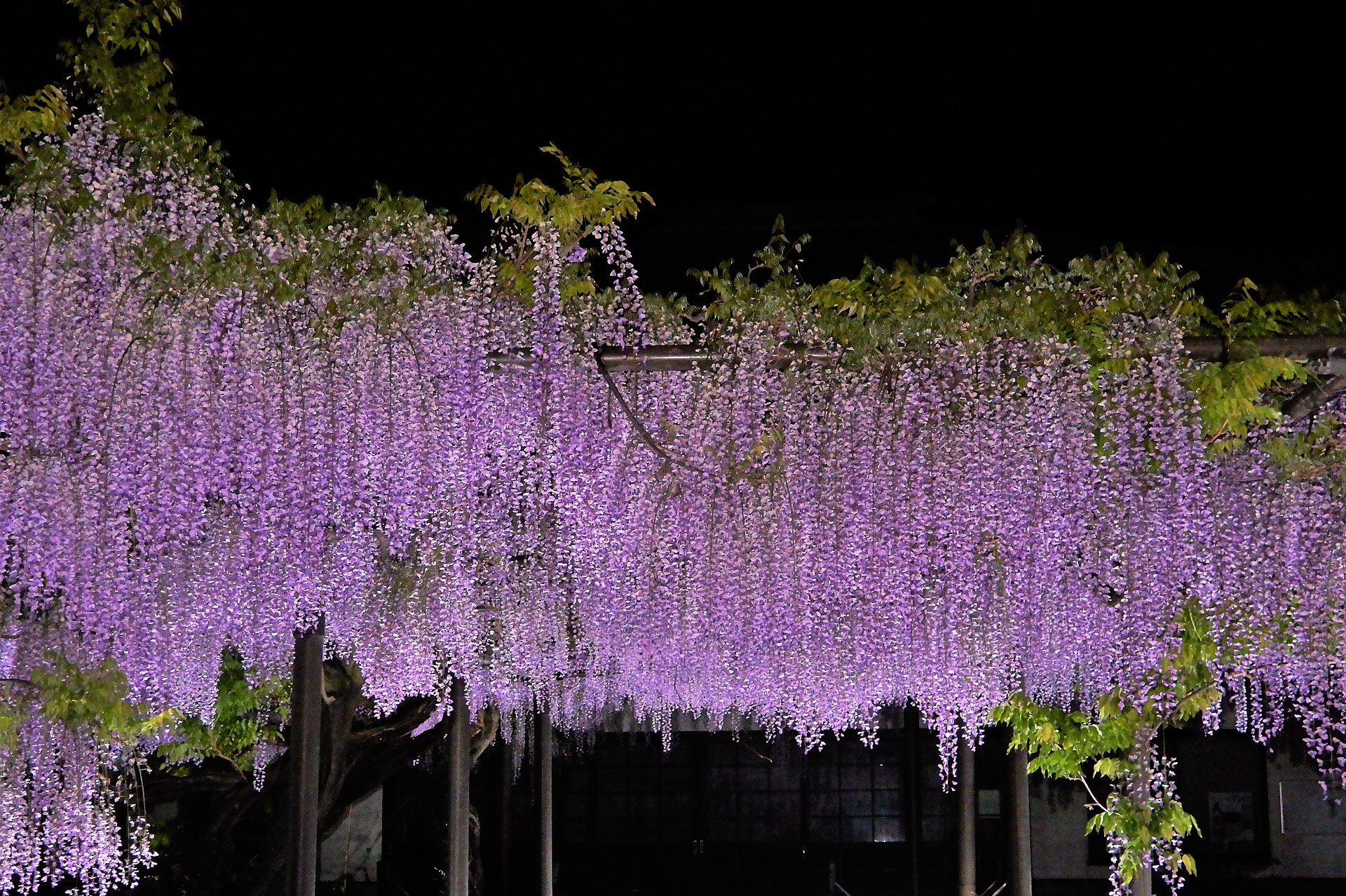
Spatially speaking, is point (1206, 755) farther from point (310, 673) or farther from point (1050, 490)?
point (310, 673)

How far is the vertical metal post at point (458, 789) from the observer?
7.31 m

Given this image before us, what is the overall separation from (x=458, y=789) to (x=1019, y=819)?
10.3 feet

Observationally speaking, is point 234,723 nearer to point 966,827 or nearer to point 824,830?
point 966,827

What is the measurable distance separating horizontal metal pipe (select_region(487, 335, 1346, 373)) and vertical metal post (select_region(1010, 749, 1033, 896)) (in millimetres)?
2824

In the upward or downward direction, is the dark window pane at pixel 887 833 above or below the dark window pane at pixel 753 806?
below

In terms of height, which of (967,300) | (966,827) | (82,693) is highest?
(967,300)

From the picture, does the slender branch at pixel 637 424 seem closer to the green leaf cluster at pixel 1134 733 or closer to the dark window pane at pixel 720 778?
the green leaf cluster at pixel 1134 733

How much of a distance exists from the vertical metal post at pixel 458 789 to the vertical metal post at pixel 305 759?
281cm

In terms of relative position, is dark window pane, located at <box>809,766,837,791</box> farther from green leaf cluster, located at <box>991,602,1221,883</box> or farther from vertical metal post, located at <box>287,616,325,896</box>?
vertical metal post, located at <box>287,616,325,896</box>

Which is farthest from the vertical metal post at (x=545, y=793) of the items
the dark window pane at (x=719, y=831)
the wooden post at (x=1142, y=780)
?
the wooden post at (x=1142, y=780)

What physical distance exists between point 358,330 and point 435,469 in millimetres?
543

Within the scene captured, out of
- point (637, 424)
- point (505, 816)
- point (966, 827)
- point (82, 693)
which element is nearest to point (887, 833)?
point (505, 816)

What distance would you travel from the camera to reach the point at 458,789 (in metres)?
7.58

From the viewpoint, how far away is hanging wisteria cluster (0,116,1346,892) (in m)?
4.14
